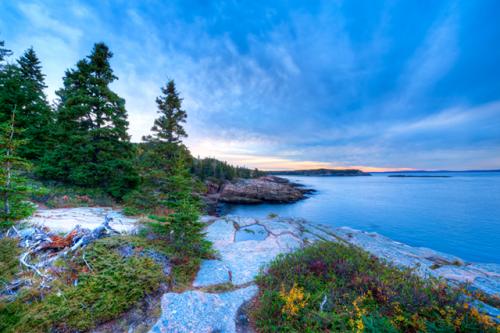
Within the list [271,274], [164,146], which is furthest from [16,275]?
[164,146]

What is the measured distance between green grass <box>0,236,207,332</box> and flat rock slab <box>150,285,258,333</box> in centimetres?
60

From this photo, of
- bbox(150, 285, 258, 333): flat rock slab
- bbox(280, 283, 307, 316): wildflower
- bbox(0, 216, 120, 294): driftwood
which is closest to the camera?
bbox(150, 285, 258, 333): flat rock slab

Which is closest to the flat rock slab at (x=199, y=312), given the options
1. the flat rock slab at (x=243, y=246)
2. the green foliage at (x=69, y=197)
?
the flat rock slab at (x=243, y=246)

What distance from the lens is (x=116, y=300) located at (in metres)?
2.65

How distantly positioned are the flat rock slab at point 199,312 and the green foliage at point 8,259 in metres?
2.68

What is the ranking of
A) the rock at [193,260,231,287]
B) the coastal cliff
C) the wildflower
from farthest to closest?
the coastal cliff
the rock at [193,260,231,287]
the wildflower

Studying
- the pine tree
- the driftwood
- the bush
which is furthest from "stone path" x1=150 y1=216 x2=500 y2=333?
the pine tree

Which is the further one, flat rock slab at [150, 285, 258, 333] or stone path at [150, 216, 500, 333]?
stone path at [150, 216, 500, 333]

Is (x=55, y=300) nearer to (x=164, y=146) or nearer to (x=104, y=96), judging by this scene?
(x=164, y=146)

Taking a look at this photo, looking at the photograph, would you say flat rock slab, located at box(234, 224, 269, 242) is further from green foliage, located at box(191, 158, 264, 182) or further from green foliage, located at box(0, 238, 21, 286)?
green foliage, located at box(191, 158, 264, 182)

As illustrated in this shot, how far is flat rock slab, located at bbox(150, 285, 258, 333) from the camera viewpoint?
2.43 meters

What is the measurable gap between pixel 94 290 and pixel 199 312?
179 centimetres

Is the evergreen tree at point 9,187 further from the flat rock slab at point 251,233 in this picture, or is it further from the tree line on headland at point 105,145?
the flat rock slab at point 251,233

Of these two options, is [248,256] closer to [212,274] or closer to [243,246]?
[243,246]
